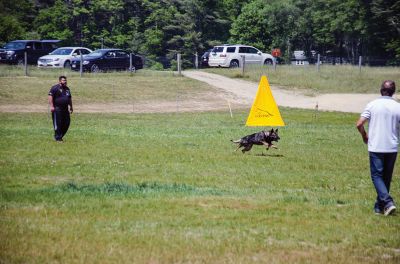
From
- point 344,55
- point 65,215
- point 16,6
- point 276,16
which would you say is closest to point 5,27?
point 16,6

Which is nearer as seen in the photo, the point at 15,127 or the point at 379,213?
the point at 379,213

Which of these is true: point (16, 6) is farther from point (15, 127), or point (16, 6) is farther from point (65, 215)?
point (65, 215)

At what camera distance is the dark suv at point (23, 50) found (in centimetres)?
5175

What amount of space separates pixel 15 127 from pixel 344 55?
257ft

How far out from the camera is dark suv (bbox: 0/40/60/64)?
51750 millimetres

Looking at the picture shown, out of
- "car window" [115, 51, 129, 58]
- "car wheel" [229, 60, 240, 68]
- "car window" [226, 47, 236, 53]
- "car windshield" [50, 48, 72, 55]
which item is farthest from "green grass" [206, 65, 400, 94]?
"car windshield" [50, 48, 72, 55]

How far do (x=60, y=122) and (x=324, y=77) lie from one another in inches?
1325

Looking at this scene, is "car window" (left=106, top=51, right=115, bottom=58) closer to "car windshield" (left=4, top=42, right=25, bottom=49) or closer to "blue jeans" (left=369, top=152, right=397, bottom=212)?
"car windshield" (left=4, top=42, right=25, bottom=49)

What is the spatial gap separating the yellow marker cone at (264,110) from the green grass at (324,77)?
26.1 metres

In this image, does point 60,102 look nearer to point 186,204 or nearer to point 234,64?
point 186,204

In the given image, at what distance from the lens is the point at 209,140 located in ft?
73.8

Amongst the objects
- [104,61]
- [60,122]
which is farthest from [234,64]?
[60,122]

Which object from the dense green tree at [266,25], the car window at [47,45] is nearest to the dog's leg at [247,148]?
the car window at [47,45]

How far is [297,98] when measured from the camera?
44.5 metres
